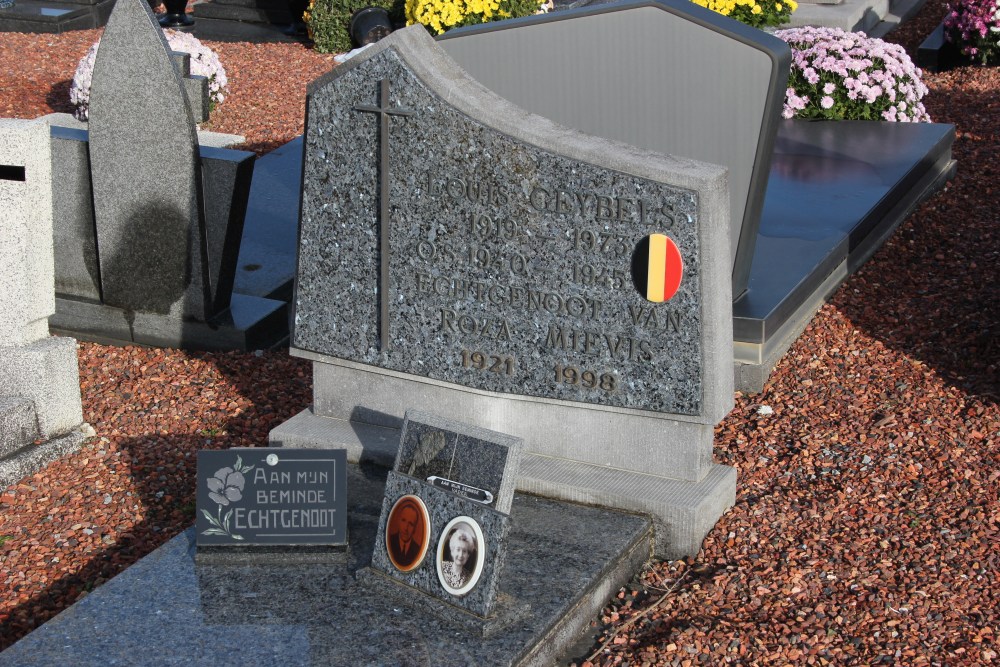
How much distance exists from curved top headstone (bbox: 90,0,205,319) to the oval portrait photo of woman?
322 centimetres

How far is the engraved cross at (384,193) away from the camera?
4.63 meters

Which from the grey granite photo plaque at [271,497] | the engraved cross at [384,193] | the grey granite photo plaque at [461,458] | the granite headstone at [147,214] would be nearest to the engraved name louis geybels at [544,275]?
the engraved cross at [384,193]

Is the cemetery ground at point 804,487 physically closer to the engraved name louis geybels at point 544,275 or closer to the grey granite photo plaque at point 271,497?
the grey granite photo plaque at point 271,497

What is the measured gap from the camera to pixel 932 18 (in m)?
15.0

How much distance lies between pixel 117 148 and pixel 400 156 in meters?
2.46

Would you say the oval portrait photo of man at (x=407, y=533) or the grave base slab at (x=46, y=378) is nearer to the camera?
the oval portrait photo of man at (x=407, y=533)

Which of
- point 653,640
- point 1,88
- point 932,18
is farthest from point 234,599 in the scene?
point 932,18

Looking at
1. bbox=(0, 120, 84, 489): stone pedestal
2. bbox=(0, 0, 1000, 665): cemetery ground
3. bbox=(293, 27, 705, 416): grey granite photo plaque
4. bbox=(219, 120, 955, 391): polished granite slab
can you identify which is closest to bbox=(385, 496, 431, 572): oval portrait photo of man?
bbox=(0, 0, 1000, 665): cemetery ground

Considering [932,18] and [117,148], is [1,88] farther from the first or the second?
[932,18]

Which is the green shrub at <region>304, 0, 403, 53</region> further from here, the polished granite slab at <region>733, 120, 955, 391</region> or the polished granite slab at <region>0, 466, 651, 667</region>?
the polished granite slab at <region>0, 466, 651, 667</region>

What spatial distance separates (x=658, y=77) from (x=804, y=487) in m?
2.21

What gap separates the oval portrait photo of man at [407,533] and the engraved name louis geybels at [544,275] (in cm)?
91

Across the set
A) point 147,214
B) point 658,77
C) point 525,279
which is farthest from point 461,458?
point 147,214

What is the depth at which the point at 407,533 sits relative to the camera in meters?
4.03
